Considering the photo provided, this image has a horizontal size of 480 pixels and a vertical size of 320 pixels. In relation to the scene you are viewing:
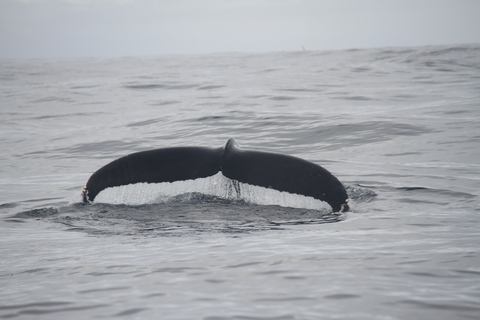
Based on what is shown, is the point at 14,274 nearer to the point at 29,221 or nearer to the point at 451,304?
the point at 29,221

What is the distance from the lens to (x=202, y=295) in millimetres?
3670

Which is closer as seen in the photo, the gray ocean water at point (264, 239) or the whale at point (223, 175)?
the gray ocean water at point (264, 239)

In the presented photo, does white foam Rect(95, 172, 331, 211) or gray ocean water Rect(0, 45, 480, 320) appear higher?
white foam Rect(95, 172, 331, 211)

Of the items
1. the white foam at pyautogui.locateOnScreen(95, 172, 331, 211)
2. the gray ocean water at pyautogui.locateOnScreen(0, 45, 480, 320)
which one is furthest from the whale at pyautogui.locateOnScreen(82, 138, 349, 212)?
the gray ocean water at pyautogui.locateOnScreen(0, 45, 480, 320)

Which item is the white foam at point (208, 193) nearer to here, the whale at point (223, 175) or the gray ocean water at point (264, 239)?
the whale at point (223, 175)

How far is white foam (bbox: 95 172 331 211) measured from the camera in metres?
5.72

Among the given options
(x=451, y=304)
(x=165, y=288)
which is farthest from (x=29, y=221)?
(x=451, y=304)

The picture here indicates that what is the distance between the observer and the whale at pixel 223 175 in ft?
18.6

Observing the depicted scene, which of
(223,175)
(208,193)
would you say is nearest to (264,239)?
(223,175)

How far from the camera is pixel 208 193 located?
686cm

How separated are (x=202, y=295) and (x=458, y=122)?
11.6 m

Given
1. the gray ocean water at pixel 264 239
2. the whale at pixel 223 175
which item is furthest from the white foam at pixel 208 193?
the gray ocean water at pixel 264 239

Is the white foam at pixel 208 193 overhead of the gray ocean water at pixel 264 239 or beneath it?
overhead

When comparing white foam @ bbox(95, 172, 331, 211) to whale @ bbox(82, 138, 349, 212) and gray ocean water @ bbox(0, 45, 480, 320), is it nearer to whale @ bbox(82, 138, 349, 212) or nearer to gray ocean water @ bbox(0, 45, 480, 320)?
whale @ bbox(82, 138, 349, 212)
